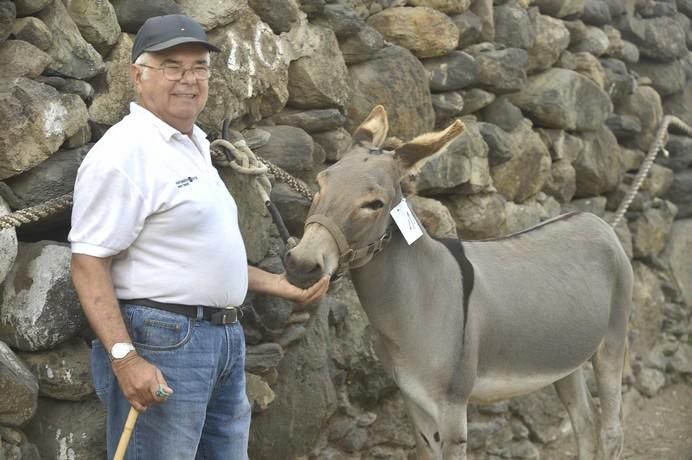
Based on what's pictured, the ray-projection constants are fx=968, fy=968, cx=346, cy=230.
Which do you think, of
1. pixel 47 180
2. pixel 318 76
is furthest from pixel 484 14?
pixel 47 180

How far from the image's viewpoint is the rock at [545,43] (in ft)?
20.9

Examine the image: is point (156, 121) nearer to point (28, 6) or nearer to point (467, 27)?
point (28, 6)

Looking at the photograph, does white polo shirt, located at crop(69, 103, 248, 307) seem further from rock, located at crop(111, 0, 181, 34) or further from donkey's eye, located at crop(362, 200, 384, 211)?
rock, located at crop(111, 0, 181, 34)

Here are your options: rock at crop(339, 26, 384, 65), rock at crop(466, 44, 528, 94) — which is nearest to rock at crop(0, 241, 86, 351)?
rock at crop(339, 26, 384, 65)

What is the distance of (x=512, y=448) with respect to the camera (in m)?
5.85

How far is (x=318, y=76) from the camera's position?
4590 millimetres

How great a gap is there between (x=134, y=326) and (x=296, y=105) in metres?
2.02

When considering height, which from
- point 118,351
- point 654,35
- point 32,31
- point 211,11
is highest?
point 32,31

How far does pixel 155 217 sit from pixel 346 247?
77 centimetres

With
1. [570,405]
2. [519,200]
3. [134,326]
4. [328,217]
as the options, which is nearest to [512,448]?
[570,405]

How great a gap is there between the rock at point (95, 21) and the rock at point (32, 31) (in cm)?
27

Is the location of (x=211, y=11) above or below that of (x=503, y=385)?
above

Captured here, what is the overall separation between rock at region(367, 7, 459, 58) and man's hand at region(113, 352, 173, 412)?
3.02m

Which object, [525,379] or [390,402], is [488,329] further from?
[390,402]
